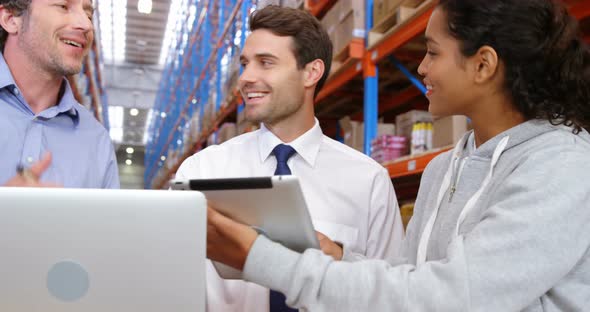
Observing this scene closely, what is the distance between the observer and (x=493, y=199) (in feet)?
4.03

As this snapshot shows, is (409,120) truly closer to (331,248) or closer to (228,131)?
(331,248)

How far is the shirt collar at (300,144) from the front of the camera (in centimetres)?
204

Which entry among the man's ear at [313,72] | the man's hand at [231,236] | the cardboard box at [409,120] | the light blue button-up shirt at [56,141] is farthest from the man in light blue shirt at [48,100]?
the cardboard box at [409,120]

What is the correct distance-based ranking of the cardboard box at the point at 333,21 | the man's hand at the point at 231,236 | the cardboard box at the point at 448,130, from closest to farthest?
the man's hand at the point at 231,236
the cardboard box at the point at 448,130
the cardboard box at the point at 333,21

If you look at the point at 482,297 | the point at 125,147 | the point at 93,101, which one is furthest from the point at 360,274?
the point at 125,147

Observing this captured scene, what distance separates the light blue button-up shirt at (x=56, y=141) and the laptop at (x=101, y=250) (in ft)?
2.65

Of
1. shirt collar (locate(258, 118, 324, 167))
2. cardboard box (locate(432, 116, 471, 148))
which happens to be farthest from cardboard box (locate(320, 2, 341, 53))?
shirt collar (locate(258, 118, 324, 167))

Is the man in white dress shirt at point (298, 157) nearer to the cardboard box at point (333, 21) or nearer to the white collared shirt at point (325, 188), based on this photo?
the white collared shirt at point (325, 188)

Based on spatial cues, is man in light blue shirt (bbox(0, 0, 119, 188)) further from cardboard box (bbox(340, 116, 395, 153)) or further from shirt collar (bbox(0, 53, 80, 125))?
cardboard box (bbox(340, 116, 395, 153))

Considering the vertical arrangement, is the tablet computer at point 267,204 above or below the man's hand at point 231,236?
above

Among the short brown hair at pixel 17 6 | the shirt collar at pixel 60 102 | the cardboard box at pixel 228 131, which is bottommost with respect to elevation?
the shirt collar at pixel 60 102

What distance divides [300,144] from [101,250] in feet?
3.45

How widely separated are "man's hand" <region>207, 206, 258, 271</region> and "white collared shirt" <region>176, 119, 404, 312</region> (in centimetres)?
59

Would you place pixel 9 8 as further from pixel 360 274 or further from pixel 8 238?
pixel 360 274
